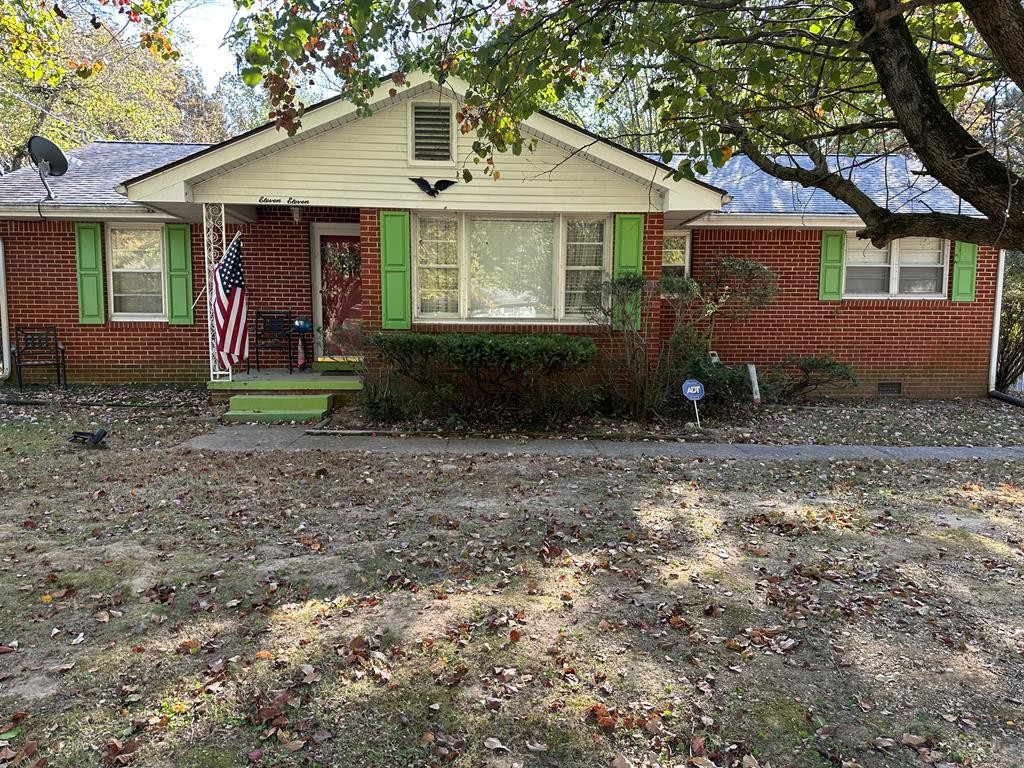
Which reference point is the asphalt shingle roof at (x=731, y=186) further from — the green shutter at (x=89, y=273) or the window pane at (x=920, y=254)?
the window pane at (x=920, y=254)

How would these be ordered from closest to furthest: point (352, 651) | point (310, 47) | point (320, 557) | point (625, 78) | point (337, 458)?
point (352, 651), point (320, 557), point (310, 47), point (625, 78), point (337, 458)

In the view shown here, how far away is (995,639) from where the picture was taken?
11.6ft

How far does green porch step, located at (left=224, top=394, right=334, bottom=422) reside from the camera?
31.1 ft

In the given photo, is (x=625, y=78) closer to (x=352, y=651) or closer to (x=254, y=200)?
(x=352, y=651)

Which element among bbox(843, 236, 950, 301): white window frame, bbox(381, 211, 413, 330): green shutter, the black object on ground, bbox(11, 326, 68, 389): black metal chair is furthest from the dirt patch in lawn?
bbox(11, 326, 68, 389): black metal chair

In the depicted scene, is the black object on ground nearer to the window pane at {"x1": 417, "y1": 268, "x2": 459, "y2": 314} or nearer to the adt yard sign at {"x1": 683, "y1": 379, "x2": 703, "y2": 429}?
the window pane at {"x1": 417, "y1": 268, "x2": 459, "y2": 314}

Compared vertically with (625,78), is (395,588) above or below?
below

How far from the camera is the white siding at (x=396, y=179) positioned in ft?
31.2

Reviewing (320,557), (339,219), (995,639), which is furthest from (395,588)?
(339,219)

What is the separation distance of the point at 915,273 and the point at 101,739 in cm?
1315

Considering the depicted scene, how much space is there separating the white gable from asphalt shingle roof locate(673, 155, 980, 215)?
241 cm

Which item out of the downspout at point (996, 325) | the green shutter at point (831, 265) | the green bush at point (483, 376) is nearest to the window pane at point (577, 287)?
the green bush at point (483, 376)

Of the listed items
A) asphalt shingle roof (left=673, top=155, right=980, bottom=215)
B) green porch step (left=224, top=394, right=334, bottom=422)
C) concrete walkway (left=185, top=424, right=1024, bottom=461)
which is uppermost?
asphalt shingle roof (left=673, top=155, right=980, bottom=215)

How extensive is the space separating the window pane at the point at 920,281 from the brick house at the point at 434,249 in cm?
3
